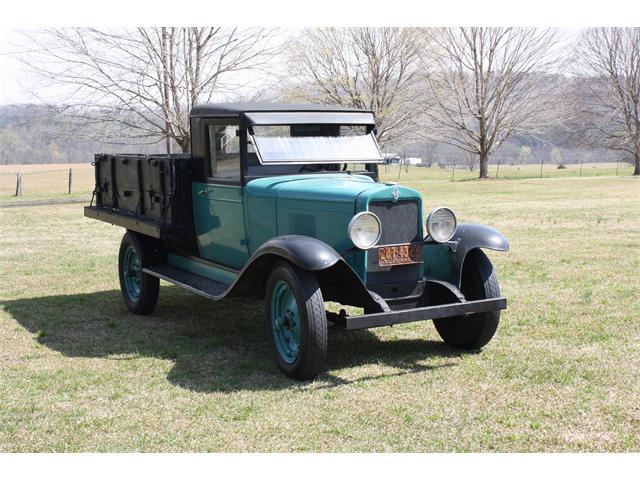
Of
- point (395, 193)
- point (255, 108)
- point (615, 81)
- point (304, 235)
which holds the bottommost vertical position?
point (304, 235)

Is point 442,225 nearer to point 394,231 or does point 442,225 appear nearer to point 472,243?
point 472,243

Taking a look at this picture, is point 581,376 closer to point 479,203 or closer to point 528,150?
point 479,203

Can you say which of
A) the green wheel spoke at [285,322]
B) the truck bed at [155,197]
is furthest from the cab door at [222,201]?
the green wheel spoke at [285,322]

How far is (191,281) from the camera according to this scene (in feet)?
23.7

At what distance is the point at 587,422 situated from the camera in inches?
183

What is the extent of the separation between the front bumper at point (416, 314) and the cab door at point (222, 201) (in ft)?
5.11

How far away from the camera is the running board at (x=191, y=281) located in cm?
670

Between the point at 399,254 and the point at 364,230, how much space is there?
48 cm

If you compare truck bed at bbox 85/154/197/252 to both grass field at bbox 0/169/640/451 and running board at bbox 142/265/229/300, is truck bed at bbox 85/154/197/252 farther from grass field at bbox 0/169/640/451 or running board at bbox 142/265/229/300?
grass field at bbox 0/169/640/451

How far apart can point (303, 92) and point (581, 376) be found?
27789 mm

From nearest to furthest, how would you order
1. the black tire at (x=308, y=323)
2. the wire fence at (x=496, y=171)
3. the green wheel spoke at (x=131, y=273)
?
the black tire at (x=308, y=323) < the green wheel spoke at (x=131, y=273) < the wire fence at (x=496, y=171)

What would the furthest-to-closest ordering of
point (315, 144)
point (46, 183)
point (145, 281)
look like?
point (46, 183) < point (145, 281) < point (315, 144)

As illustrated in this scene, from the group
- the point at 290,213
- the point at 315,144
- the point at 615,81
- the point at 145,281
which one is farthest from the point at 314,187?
the point at 615,81

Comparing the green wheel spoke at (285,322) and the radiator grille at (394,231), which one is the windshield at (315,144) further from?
the green wheel spoke at (285,322)
